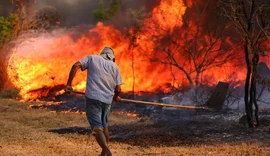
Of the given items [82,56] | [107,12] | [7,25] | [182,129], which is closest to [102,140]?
[182,129]

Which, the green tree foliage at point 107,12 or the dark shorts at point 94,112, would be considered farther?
the green tree foliage at point 107,12

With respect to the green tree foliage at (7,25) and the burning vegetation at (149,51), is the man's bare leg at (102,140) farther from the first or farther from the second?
the green tree foliage at (7,25)

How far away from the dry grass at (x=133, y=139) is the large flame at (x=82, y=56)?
5.38 m

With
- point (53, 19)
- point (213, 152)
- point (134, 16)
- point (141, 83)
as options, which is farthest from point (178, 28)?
point (53, 19)

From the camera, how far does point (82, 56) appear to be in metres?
18.5

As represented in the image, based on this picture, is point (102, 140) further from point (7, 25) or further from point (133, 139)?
point (7, 25)

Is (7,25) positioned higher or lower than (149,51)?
higher

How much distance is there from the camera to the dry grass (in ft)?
23.7

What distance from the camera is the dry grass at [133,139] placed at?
285 inches

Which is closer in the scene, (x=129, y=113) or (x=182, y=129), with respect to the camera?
(x=182, y=129)

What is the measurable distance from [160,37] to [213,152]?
9.96 m

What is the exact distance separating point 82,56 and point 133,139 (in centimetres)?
1012

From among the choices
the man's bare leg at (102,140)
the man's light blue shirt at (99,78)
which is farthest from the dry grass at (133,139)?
the man's light blue shirt at (99,78)

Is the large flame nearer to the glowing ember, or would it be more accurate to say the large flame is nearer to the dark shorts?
the glowing ember
